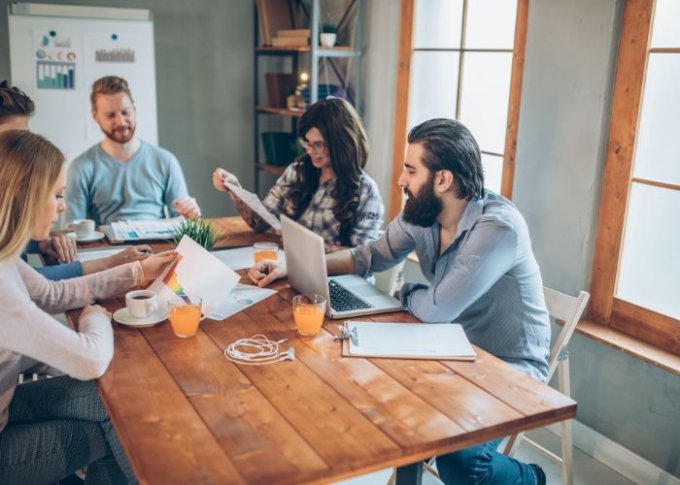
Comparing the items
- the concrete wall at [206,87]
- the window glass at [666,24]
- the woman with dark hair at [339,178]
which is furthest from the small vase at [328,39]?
the window glass at [666,24]

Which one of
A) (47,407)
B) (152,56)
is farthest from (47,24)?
(47,407)

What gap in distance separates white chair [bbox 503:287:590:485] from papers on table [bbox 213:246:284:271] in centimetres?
95

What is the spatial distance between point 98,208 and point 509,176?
1.88 m

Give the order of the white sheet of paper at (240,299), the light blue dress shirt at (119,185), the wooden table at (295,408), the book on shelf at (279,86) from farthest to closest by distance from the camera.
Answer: the book on shelf at (279,86) → the light blue dress shirt at (119,185) → the white sheet of paper at (240,299) → the wooden table at (295,408)

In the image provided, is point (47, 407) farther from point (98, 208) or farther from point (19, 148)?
point (98, 208)

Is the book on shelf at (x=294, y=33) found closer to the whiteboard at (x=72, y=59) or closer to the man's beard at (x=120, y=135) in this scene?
the whiteboard at (x=72, y=59)

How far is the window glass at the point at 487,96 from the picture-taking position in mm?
3305

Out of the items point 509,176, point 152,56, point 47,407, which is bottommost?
point 47,407

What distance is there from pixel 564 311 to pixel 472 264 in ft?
1.41

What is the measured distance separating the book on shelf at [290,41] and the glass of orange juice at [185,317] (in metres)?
2.52

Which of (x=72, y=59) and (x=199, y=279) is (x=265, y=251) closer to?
(x=199, y=279)

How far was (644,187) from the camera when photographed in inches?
102

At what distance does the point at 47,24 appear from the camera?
148 inches

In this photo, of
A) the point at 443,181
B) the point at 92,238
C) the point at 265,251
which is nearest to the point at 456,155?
the point at 443,181
